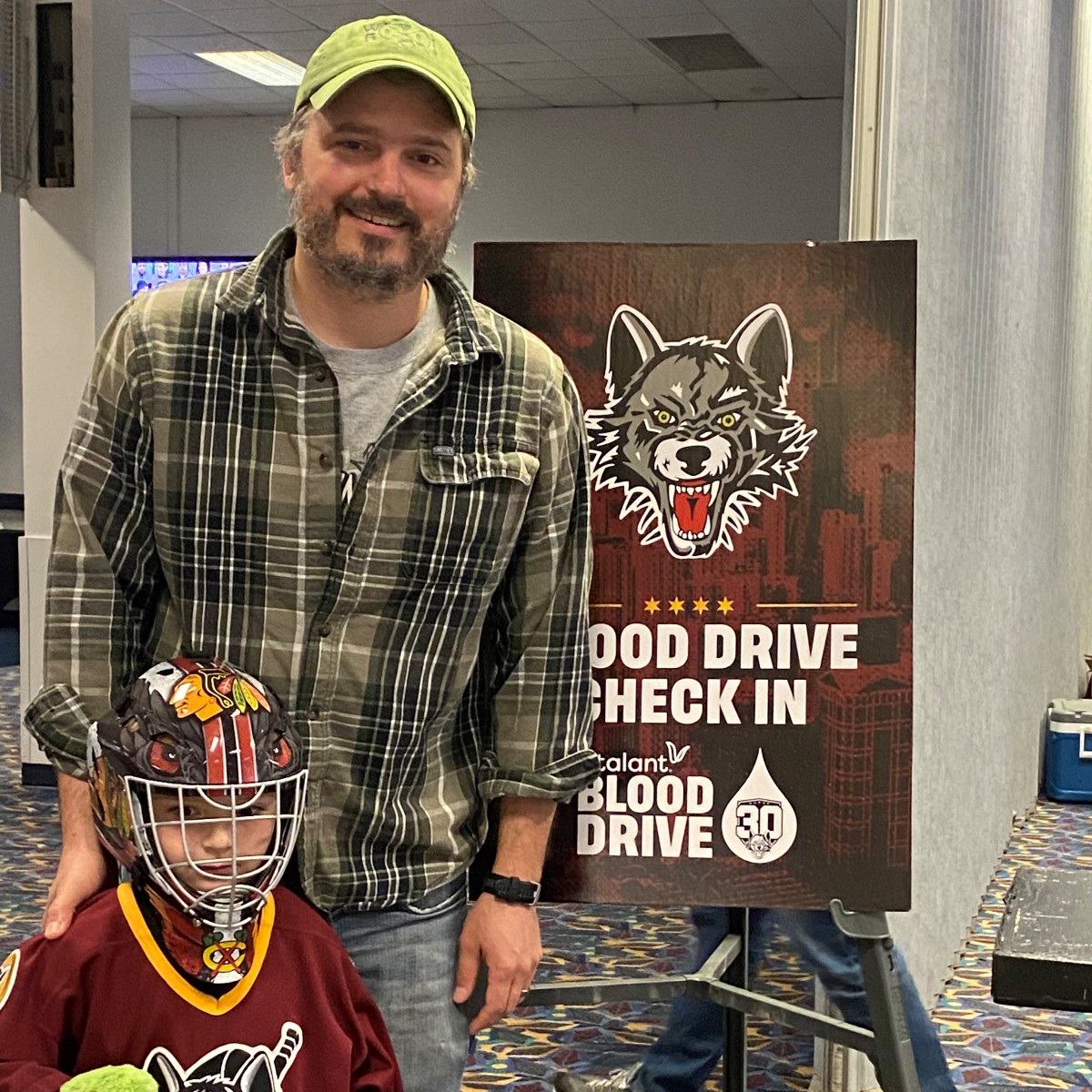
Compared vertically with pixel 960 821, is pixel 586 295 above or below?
above

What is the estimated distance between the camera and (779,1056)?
10.4 feet

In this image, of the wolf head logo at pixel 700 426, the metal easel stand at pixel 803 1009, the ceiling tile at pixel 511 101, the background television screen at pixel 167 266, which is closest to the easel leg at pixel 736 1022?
the metal easel stand at pixel 803 1009

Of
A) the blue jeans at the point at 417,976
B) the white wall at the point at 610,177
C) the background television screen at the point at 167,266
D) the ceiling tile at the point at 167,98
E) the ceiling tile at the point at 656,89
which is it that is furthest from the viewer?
the background television screen at the point at 167,266

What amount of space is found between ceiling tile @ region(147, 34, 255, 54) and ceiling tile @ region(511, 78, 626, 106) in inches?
76.0

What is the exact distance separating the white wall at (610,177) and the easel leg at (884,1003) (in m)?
8.62

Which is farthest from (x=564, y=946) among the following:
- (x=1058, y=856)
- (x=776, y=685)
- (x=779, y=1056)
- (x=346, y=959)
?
(x=346, y=959)

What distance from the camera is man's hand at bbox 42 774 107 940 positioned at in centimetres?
143

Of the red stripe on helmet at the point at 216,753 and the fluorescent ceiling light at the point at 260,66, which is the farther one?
the fluorescent ceiling light at the point at 260,66

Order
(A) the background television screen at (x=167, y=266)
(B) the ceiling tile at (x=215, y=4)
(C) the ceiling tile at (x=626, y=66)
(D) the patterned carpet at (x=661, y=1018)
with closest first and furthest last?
(D) the patterned carpet at (x=661, y=1018), (B) the ceiling tile at (x=215, y=4), (C) the ceiling tile at (x=626, y=66), (A) the background television screen at (x=167, y=266)

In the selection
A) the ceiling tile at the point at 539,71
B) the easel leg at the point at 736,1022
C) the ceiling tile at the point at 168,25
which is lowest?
the easel leg at the point at 736,1022

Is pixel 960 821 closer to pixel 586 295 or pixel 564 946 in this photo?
pixel 564 946

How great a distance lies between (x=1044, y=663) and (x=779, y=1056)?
307 cm

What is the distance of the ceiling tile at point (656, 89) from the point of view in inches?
386

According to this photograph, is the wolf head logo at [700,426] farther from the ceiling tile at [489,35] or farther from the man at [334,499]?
the ceiling tile at [489,35]
